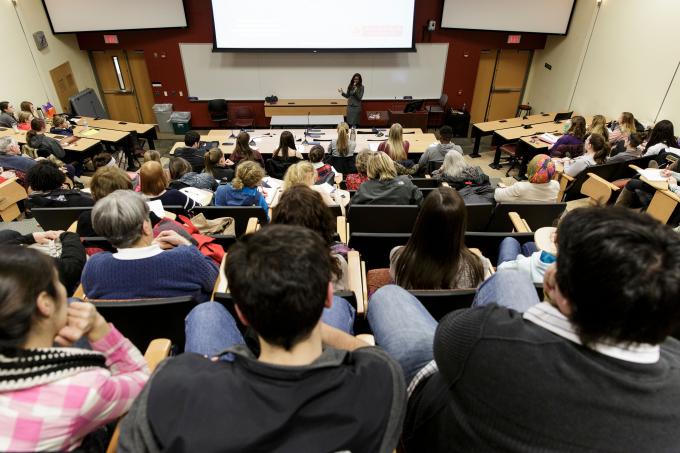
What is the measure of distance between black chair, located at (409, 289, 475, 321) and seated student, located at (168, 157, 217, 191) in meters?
2.98

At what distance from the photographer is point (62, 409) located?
0.82 metres

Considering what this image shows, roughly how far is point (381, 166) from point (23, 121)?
19.5ft

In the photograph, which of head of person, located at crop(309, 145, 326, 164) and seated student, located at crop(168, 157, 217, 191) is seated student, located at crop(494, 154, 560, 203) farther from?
seated student, located at crop(168, 157, 217, 191)

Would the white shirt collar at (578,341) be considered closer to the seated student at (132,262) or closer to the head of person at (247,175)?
the seated student at (132,262)

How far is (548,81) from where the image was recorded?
819 centimetres

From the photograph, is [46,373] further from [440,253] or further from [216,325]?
[440,253]

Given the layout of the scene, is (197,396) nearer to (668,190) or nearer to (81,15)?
(668,190)

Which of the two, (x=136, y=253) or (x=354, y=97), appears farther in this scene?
(x=354, y=97)

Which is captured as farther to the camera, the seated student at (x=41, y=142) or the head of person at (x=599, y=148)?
the seated student at (x=41, y=142)

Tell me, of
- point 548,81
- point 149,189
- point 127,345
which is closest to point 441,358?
point 127,345

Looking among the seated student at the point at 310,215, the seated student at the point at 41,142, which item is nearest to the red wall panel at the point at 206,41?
the seated student at the point at 41,142

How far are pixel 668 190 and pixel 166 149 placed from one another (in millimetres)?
8055

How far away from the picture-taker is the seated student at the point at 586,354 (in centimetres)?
70

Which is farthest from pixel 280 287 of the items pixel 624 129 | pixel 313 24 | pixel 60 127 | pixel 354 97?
pixel 313 24
